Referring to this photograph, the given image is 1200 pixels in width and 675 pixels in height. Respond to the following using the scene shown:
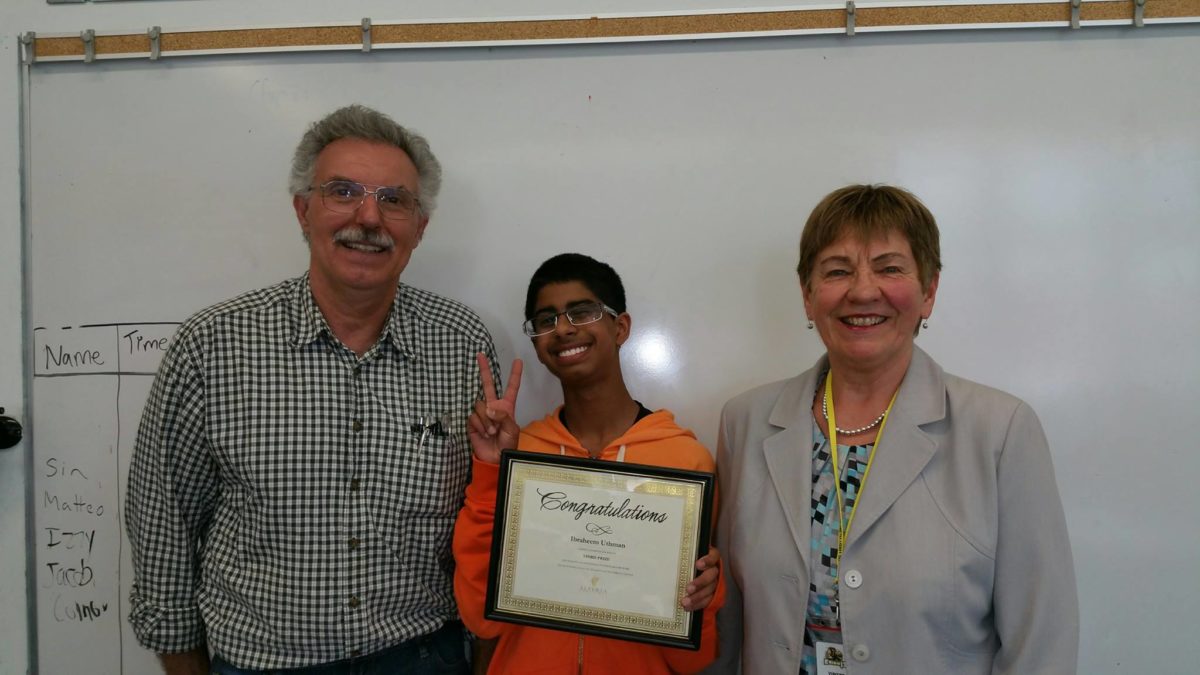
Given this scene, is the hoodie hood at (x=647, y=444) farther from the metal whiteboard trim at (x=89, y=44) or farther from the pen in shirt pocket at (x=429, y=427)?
the metal whiteboard trim at (x=89, y=44)

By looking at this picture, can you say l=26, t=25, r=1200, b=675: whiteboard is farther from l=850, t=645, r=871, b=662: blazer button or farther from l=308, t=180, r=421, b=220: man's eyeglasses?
l=850, t=645, r=871, b=662: blazer button

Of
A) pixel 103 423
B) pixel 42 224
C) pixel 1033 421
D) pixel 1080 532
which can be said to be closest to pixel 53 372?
pixel 103 423

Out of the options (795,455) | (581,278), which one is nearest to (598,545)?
(795,455)

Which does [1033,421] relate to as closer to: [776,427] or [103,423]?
[776,427]

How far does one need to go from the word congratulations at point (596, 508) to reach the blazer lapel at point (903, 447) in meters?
0.40

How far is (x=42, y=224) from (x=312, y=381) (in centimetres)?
122

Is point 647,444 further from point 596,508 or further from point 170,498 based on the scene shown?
point 170,498

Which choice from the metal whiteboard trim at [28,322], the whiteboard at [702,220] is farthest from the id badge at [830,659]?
the metal whiteboard trim at [28,322]

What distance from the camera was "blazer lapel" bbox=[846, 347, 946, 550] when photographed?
4.60 feet

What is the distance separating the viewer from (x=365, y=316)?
1.74m

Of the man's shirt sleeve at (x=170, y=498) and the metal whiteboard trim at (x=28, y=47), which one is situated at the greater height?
the metal whiteboard trim at (x=28, y=47)

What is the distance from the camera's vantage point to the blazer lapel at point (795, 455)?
1.45 metres

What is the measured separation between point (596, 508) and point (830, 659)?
21.6 inches

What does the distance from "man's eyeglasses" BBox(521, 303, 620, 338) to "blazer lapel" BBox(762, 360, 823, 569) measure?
0.47 meters
